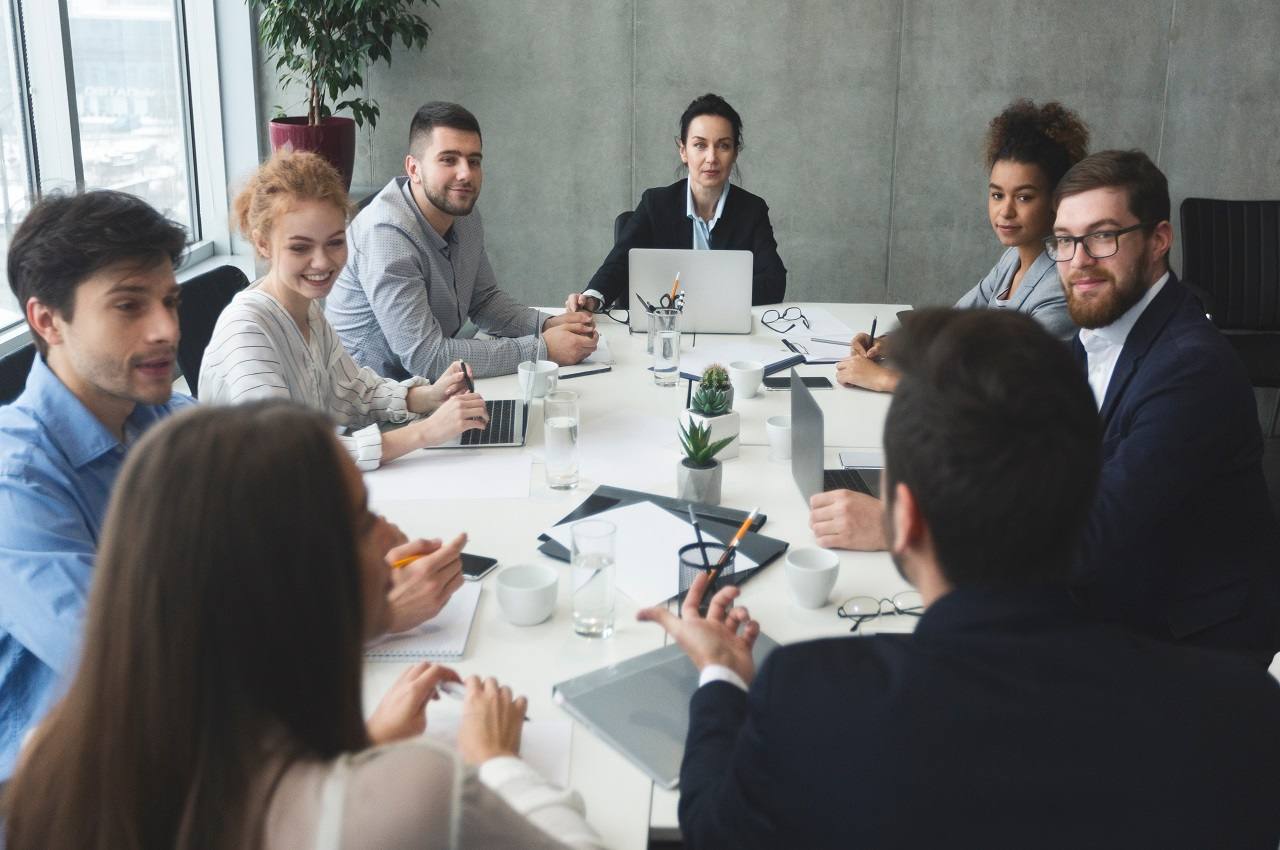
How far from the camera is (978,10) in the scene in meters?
5.12

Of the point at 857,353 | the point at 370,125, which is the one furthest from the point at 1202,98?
the point at 370,125

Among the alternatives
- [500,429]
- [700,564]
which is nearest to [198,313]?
[500,429]

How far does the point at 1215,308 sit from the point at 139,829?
427 cm

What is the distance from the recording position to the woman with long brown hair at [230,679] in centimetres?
82

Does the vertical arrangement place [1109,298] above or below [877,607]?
above

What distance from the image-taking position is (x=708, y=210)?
404cm

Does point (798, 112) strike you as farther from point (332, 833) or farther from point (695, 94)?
point (332, 833)

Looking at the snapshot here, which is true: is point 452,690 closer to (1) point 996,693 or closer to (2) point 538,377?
(1) point 996,693

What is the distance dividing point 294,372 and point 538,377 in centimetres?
62

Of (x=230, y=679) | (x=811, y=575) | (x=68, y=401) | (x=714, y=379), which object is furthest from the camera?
(x=714, y=379)

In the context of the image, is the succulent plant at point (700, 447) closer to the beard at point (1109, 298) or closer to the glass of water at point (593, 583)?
the glass of water at point (593, 583)

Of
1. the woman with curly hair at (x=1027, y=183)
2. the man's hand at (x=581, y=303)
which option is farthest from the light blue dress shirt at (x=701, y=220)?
the woman with curly hair at (x=1027, y=183)

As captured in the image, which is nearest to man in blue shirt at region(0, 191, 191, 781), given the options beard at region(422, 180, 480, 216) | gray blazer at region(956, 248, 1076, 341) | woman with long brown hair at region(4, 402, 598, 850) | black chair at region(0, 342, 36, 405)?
black chair at region(0, 342, 36, 405)

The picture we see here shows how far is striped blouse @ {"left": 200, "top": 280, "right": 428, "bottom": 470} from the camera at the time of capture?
87.0 inches
